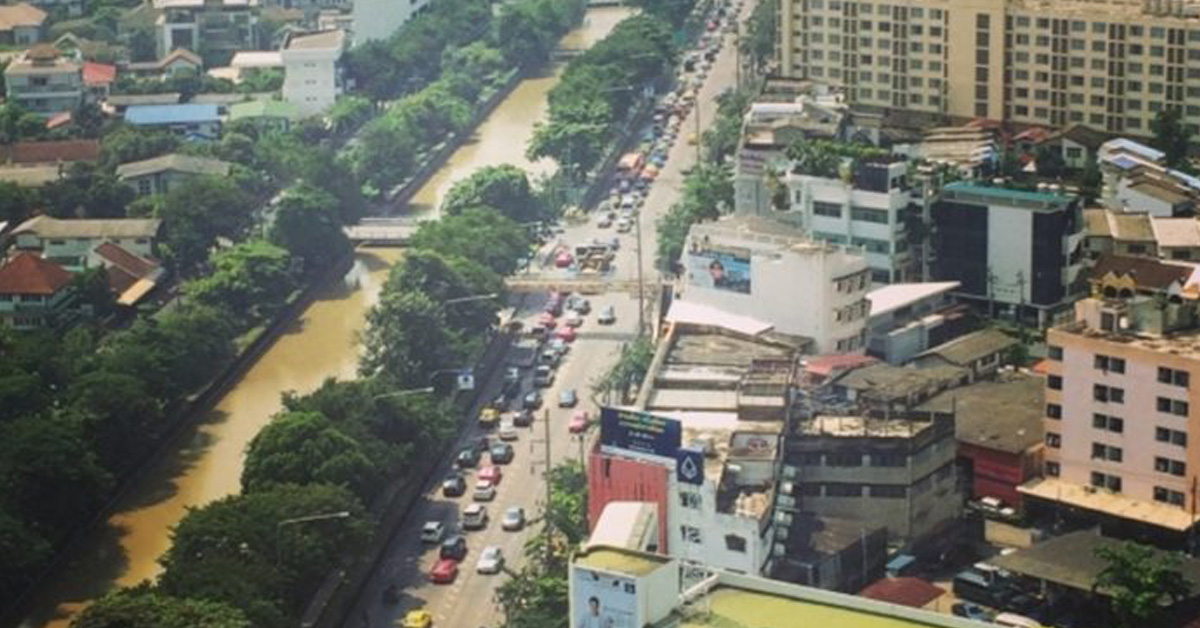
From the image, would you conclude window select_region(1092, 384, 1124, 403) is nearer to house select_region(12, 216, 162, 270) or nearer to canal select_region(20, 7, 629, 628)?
canal select_region(20, 7, 629, 628)

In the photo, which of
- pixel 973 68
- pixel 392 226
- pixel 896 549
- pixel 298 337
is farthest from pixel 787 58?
pixel 896 549

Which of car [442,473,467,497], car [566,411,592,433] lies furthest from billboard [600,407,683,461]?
car [566,411,592,433]

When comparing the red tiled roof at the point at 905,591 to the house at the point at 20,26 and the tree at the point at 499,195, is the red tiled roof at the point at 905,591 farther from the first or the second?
the house at the point at 20,26

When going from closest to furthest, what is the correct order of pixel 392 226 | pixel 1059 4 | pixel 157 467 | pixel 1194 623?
pixel 1194 623 < pixel 157 467 < pixel 1059 4 < pixel 392 226

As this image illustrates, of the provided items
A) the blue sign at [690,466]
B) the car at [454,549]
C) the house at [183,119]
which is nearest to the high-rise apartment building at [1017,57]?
the house at [183,119]

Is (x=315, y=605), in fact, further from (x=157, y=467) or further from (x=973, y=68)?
(x=973, y=68)
